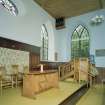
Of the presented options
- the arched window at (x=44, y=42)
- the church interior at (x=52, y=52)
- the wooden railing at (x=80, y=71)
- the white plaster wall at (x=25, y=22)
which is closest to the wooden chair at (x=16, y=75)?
the church interior at (x=52, y=52)

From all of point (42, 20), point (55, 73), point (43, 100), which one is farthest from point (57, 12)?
point (43, 100)

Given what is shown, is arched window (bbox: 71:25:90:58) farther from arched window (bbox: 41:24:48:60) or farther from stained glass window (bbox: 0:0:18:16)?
stained glass window (bbox: 0:0:18:16)

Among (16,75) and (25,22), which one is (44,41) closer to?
(25,22)

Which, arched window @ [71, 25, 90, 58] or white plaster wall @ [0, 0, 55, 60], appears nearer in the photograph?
white plaster wall @ [0, 0, 55, 60]

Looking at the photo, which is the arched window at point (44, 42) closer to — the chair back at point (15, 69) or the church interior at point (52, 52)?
the church interior at point (52, 52)

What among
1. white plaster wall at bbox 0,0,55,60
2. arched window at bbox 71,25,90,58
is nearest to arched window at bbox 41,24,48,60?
white plaster wall at bbox 0,0,55,60

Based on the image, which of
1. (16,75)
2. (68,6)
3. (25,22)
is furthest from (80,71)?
(68,6)

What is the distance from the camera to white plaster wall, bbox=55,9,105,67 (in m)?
9.45

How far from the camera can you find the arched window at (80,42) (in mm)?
10266

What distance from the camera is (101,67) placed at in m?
9.03

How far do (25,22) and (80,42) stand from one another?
4.73 m

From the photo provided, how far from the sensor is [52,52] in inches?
416

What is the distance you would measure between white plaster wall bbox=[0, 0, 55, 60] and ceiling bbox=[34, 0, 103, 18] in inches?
20.1

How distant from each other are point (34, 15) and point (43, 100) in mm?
5850
